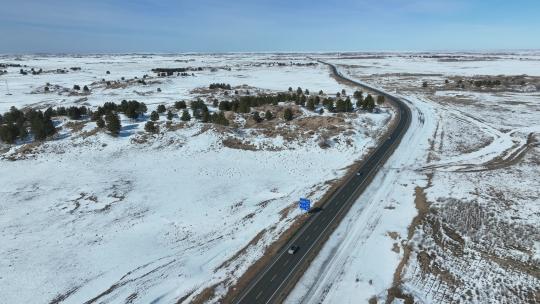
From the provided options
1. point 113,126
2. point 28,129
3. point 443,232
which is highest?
point 113,126

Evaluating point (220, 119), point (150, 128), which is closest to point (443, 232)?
point (220, 119)

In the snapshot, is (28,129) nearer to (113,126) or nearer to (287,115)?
(113,126)

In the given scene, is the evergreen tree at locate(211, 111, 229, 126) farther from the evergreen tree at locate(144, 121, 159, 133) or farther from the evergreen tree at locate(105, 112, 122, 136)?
the evergreen tree at locate(105, 112, 122, 136)

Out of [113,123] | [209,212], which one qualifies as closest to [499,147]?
[209,212]

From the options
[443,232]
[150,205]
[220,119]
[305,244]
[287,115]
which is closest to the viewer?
[305,244]

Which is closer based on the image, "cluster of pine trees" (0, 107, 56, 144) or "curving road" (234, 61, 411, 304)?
"curving road" (234, 61, 411, 304)

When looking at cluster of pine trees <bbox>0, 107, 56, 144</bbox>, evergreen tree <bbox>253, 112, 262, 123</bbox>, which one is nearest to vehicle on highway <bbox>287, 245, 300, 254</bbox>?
evergreen tree <bbox>253, 112, 262, 123</bbox>

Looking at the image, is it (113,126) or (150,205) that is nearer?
(150,205)
